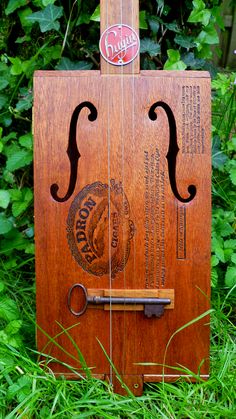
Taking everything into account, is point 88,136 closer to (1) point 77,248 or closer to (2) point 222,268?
(1) point 77,248

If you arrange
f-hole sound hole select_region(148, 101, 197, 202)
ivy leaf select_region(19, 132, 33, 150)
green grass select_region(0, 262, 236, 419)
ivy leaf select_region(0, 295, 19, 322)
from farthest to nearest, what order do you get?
ivy leaf select_region(19, 132, 33, 150) < ivy leaf select_region(0, 295, 19, 322) < f-hole sound hole select_region(148, 101, 197, 202) < green grass select_region(0, 262, 236, 419)

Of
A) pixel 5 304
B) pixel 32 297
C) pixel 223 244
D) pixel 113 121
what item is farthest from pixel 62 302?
pixel 223 244

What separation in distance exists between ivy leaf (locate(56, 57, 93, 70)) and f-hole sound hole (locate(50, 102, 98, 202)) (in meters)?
0.37

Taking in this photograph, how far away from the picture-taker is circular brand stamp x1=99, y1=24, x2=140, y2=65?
1.30 meters

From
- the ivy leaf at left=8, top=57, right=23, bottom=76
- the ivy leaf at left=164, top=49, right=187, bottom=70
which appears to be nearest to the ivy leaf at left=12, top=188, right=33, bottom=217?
the ivy leaf at left=8, top=57, right=23, bottom=76

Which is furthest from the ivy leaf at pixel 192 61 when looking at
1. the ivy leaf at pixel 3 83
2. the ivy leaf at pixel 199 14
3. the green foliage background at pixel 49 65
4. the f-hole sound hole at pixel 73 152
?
the ivy leaf at pixel 3 83

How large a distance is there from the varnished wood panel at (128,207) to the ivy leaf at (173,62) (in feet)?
0.99

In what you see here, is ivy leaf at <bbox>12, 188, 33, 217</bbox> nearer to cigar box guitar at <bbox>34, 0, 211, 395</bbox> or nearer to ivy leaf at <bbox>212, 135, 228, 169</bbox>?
cigar box guitar at <bbox>34, 0, 211, 395</bbox>

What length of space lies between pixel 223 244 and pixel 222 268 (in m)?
0.12

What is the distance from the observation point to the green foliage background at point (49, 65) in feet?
5.23

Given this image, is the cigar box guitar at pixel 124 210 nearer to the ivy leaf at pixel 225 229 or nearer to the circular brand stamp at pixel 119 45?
the circular brand stamp at pixel 119 45

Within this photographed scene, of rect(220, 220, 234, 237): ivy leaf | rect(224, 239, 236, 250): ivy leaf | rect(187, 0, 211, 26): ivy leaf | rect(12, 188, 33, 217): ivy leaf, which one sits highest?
rect(187, 0, 211, 26): ivy leaf

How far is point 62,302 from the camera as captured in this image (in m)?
1.32

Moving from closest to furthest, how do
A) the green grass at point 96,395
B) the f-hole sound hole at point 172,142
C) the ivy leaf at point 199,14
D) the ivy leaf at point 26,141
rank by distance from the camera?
1. the green grass at point 96,395
2. the f-hole sound hole at point 172,142
3. the ivy leaf at point 199,14
4. the ivy leaf at point 26,141
